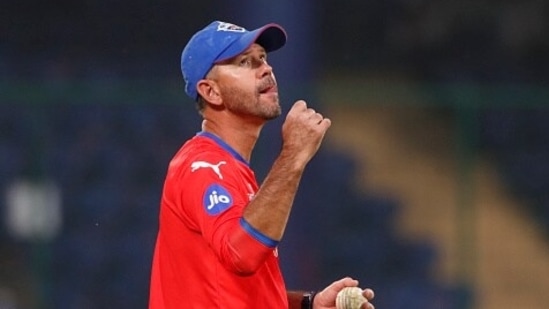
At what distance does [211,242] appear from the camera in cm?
443

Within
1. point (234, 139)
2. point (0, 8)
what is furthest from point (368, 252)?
point (0, 8)

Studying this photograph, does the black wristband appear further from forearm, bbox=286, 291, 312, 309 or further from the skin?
the skin

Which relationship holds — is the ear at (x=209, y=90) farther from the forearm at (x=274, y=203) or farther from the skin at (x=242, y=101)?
the forearm at (x=274, y=203)

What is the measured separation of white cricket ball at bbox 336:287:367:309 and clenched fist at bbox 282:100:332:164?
0.56 meters

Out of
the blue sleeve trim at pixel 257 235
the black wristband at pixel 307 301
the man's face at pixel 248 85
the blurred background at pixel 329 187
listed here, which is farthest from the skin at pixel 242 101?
the blurred background at pixel 329 187

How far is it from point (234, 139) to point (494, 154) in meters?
5.19

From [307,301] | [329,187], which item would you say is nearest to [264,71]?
[307,301]

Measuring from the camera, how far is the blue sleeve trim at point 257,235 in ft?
14.2

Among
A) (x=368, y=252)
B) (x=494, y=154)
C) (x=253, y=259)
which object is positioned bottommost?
(x=368, y=252)

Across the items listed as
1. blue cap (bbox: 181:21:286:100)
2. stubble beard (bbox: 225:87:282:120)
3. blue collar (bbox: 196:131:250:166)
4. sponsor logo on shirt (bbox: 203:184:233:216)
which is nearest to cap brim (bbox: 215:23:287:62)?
blue cap (bbox: 181:21:286:100)

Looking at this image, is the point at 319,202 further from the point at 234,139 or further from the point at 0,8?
the point at 0,8

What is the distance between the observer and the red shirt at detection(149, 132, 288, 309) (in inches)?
173

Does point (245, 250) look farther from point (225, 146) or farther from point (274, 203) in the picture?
point (225, 146)

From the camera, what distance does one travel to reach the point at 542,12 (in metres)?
16.0
